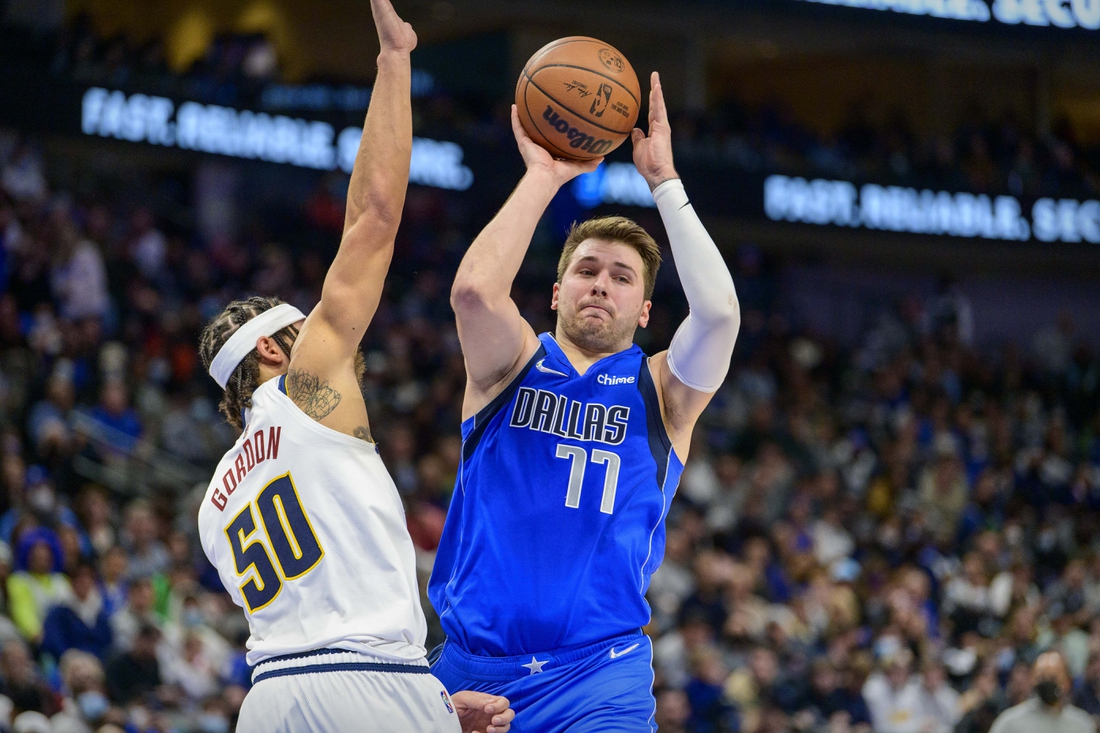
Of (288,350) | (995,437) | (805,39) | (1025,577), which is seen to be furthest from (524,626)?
(805,39)

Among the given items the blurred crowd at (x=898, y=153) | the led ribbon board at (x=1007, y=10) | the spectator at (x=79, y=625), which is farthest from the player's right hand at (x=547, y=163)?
the blurred crowd at (x=898, y=153)

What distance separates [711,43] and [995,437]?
10806mm

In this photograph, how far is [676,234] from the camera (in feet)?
14.3

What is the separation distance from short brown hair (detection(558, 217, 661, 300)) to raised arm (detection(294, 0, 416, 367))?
860mm

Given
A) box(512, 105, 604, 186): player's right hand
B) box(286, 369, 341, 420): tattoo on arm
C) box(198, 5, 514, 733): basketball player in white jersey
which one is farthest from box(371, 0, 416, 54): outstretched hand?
box(286, 369, 341, 420): tattoo on arm

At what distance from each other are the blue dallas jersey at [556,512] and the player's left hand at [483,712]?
25 centimetres

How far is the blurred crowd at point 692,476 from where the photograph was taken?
10164 millimetres

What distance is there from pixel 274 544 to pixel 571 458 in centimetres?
110

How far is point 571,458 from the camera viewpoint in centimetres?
434

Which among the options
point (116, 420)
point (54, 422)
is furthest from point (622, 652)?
point (116, 420)

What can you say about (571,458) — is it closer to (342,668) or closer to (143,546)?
(342,668)

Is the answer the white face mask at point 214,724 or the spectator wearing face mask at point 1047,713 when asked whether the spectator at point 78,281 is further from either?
the spectator wearing face mask at point 1047,713

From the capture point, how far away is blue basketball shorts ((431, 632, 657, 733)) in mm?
4141

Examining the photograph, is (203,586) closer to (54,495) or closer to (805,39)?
(54,495)
